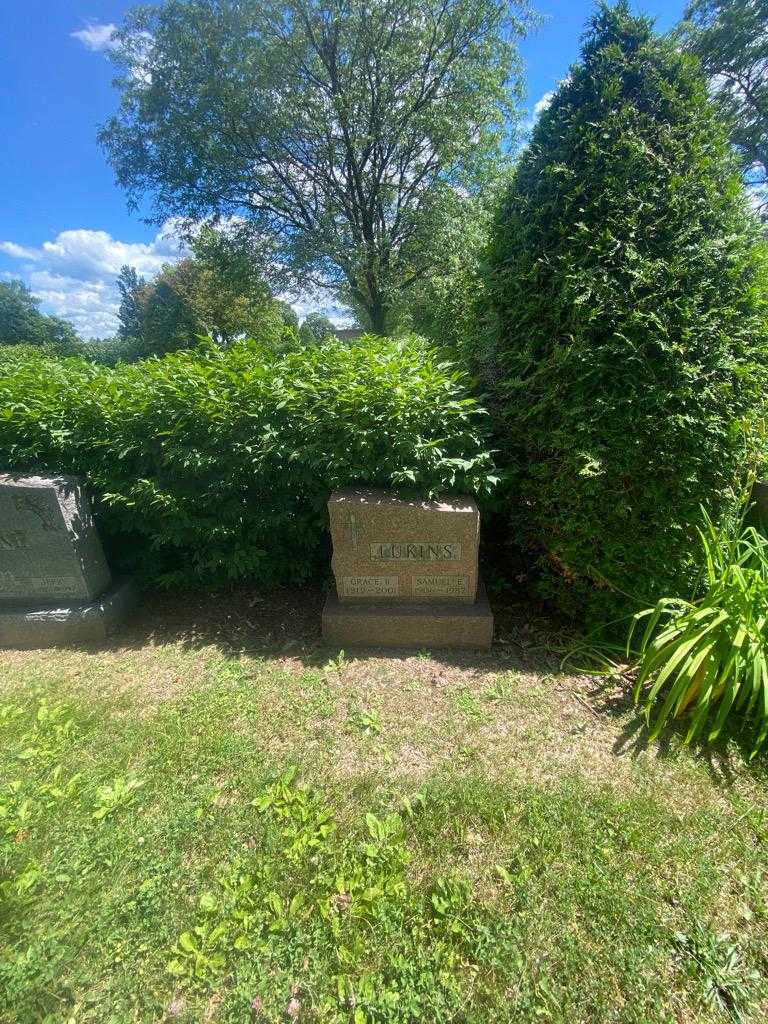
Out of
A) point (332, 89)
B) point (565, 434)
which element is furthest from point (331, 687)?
point (332, 89)

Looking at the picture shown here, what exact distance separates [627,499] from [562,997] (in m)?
2.26

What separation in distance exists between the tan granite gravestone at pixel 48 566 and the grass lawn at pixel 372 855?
55 centimetres

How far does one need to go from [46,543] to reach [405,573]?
2.60m

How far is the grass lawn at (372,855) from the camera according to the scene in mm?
1375

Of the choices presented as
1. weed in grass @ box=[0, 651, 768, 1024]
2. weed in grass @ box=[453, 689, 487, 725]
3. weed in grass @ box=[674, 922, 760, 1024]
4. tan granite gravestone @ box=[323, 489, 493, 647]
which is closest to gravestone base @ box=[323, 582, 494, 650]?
tan granite gravestone @ box=[323, 489, 493, 647]

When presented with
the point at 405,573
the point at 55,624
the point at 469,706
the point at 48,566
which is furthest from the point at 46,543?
the point at 469,706

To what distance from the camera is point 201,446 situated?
3.10 meters

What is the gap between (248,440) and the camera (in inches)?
117

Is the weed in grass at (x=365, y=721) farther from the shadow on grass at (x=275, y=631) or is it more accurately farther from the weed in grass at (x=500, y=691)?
the weed in grass at (x=500, y=691)

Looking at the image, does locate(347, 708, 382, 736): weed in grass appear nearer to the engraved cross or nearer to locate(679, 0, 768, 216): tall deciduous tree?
the engraved cross

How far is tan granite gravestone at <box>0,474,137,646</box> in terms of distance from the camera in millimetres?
3100

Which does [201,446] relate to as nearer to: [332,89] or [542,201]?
[542,201]

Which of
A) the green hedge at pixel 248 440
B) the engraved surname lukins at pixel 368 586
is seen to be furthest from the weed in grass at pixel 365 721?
the green hedge at pixel 248 440

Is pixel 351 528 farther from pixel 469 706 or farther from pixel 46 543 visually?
pixel 46 543
